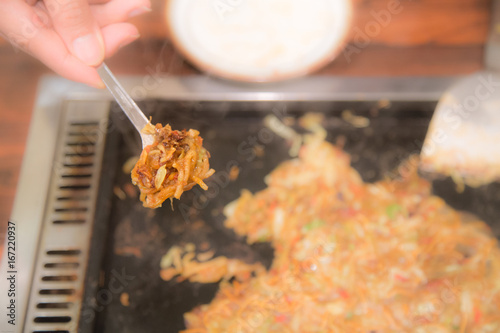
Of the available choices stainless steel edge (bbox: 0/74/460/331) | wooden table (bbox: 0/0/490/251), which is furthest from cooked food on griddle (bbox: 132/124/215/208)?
wooden table (bbox: 0/0/490/251)

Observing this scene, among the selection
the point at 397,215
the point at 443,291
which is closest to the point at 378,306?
the point at 443,291

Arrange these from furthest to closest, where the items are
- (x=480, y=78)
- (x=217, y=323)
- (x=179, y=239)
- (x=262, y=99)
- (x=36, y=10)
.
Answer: (x=480, y=78) → (x=262, y=99) → (x=179, y=239) → (x=217, y=323) → (x=36, y=10)

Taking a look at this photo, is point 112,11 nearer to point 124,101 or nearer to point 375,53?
point 124,101

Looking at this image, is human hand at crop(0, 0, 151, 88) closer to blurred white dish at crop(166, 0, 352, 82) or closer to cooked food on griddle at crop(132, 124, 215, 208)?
cooked food on griddle at crop(132, 124, 215, 208)

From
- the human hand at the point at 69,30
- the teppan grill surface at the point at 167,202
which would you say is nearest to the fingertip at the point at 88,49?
the human hand at the point at 69,30

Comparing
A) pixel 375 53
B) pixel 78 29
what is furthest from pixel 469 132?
pixel 78 29

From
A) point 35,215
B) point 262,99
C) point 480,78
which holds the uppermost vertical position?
point 35,215

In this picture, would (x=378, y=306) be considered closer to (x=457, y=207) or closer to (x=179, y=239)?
(x=457, y=207)
